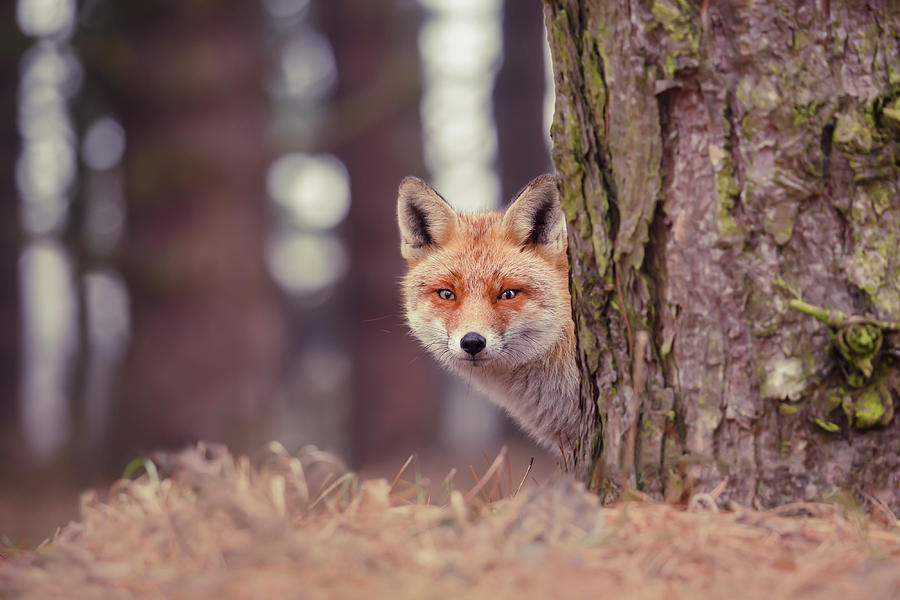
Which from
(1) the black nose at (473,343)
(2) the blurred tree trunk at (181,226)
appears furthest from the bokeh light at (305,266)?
(1) the black nose at (473,343)

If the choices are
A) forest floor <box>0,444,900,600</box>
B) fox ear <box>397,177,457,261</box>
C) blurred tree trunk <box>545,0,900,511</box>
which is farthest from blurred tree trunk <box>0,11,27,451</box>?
blurred tree trunk <box>545,0,900,511</box>

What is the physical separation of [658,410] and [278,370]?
8.06 meters

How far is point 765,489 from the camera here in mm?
2811

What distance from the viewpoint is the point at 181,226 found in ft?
31.0

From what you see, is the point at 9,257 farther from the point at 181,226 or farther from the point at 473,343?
the point at 473,343

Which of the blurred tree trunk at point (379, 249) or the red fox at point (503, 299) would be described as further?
the blurred tree trunk at point (379, 249)

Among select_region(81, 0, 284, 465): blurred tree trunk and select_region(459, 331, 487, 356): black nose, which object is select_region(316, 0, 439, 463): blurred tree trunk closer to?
select_region(81, 0, 284, 465): blurred tree trunk

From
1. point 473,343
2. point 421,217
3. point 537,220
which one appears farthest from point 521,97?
point 473,343

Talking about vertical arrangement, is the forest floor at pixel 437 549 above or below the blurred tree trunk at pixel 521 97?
below

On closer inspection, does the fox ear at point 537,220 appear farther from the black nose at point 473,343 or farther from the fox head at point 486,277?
the black nose at point 473,343

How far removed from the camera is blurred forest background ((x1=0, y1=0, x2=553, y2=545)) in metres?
9.35

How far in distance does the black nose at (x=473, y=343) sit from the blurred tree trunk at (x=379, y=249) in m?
7.34

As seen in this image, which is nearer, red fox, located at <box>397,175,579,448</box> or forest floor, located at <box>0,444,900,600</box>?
forest floor, located at <box>0,444,900,600</box>

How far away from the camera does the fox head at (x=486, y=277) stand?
5148 millimetres
